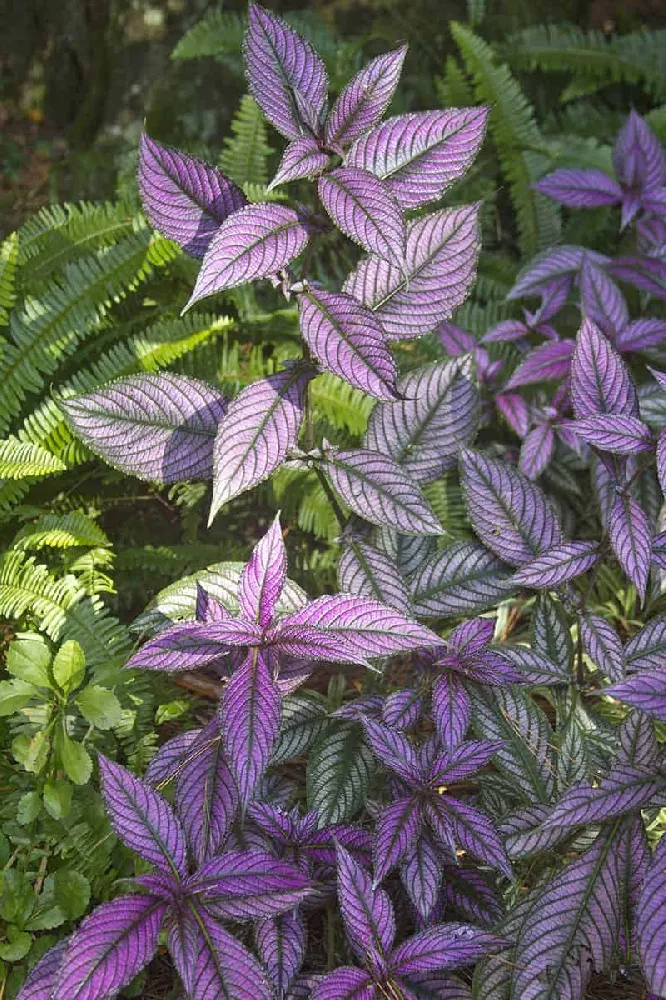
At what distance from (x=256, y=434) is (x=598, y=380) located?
0.82 m

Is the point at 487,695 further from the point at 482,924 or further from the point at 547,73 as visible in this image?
the point at 547,73

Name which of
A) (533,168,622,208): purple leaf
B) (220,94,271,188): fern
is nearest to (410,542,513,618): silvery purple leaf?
(533,168,622,208): purple leaf

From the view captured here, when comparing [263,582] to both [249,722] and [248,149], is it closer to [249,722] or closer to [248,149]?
[249,722]

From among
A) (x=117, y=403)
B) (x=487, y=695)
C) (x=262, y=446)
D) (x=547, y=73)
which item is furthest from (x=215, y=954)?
(x=547, y=73)

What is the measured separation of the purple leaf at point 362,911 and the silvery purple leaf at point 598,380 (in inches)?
42.3

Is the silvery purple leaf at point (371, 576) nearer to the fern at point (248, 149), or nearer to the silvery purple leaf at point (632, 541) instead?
the silvery purple leaf at point (632, 541)

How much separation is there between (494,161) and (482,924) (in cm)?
305

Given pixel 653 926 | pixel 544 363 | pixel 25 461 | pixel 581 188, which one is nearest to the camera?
pixel 653 926

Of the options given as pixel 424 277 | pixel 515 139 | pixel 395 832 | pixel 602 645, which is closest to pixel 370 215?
pixel 424 277

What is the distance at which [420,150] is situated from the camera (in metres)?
1.82

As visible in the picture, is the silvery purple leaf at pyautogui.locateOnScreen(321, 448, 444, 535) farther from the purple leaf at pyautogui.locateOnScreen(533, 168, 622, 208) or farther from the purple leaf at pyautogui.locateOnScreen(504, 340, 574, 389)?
the purple leaf at pyautogui.locateOnScreen(533, 168, 622, 208)

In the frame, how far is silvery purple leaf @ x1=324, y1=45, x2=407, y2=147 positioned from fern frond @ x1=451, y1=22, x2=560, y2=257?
1960 millimetres

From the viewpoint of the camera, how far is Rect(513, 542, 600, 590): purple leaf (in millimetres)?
1973

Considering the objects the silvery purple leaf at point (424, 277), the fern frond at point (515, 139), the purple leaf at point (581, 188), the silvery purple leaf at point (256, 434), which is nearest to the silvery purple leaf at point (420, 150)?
the silvery purple leaf at point (424, 277)
